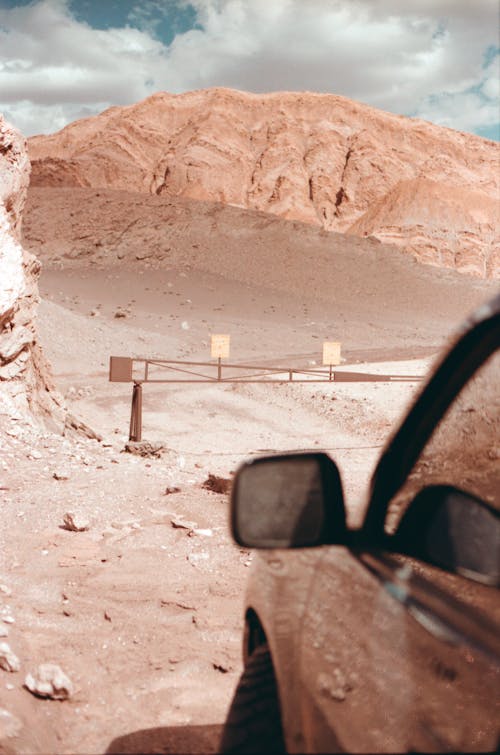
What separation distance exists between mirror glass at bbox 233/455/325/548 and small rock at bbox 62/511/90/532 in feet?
14.1

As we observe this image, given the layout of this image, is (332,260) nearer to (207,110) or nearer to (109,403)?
(109,403)

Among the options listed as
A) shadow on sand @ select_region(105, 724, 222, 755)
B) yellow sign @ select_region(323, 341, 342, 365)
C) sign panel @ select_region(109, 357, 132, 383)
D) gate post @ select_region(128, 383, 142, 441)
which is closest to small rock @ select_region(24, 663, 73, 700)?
shadow on sand @ select_region(105, 724, 222, 755)

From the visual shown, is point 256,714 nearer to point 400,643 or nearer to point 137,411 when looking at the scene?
point 400,643

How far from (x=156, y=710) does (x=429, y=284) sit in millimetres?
44611

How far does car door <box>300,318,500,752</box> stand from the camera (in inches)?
54.6

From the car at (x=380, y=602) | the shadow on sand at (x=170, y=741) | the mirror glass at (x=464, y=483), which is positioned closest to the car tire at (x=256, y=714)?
the car at (x=380, y=602)

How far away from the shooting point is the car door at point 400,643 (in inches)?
54.6

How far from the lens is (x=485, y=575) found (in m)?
1.41

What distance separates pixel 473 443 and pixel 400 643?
96 centimetres

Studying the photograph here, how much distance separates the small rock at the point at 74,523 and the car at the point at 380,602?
397 cm

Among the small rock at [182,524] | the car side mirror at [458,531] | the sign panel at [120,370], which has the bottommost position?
the small rock at [182,524]

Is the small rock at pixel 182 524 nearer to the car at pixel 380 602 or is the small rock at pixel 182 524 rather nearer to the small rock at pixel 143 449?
the car at pixel 380 602

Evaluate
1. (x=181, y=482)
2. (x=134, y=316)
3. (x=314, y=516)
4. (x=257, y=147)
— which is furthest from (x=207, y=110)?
(x=314, y=516)

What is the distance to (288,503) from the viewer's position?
65.9 inches
